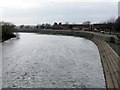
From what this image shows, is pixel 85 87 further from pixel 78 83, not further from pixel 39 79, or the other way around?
pixel 39 79

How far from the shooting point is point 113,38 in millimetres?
34250

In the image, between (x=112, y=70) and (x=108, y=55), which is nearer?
(x=112, y=70)

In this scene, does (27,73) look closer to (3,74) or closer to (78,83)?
(3,74)

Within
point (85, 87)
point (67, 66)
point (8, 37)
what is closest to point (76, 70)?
point (67, 66)

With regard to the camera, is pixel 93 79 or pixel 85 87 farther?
pixel 93 79

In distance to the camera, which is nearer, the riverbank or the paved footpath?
the paved footpath

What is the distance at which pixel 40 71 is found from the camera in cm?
1513

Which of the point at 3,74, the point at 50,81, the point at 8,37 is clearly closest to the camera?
the point at 50,81

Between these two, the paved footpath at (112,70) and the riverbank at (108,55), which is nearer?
the paved footpath at (112,70)

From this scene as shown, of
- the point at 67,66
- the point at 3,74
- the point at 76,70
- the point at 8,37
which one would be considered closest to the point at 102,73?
the point at 76,70

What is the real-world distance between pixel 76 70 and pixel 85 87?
13.4ft

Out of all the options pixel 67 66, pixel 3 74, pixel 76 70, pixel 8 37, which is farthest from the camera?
pixel 8 37

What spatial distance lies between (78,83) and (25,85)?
7.70 feet

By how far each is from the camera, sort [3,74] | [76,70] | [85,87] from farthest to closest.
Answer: [76,70] → [3,74] → [85,87]
